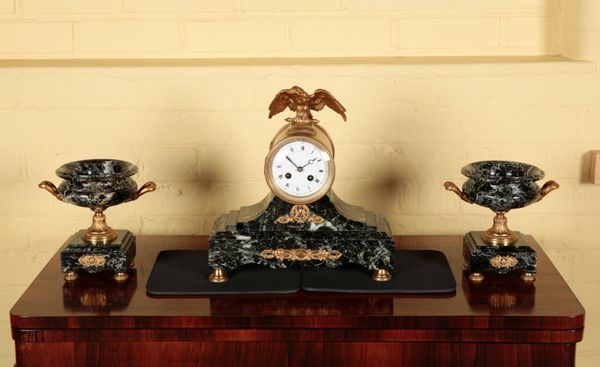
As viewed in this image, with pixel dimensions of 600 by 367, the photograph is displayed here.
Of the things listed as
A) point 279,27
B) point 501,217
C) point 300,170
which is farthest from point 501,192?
point 279,27

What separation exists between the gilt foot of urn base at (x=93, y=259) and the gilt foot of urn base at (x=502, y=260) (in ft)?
2.68

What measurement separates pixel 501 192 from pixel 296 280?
1.67 feet

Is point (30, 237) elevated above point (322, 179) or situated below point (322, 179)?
below

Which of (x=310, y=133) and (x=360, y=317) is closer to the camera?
(x=360, y=317)

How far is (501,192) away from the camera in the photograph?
2045 mm

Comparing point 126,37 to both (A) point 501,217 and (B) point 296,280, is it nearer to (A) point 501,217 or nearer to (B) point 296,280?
(B) point 296,280

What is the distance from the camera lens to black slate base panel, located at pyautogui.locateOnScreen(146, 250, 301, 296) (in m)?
1.98

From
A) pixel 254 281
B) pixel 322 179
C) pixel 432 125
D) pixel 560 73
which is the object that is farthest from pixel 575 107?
pixel 254 281

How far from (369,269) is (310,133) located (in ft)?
1.12

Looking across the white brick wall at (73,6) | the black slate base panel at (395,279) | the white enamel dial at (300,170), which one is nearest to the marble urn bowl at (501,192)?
the black slate base panel at (395,279)

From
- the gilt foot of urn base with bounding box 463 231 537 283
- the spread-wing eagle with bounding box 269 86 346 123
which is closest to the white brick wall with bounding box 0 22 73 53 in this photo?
the spread-wing eagle with bounding box 269 86 346 123

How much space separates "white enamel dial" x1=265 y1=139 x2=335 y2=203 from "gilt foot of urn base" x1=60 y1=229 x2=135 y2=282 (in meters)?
0.41

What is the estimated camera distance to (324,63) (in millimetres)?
2465

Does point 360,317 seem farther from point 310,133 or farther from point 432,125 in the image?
point 432,125
